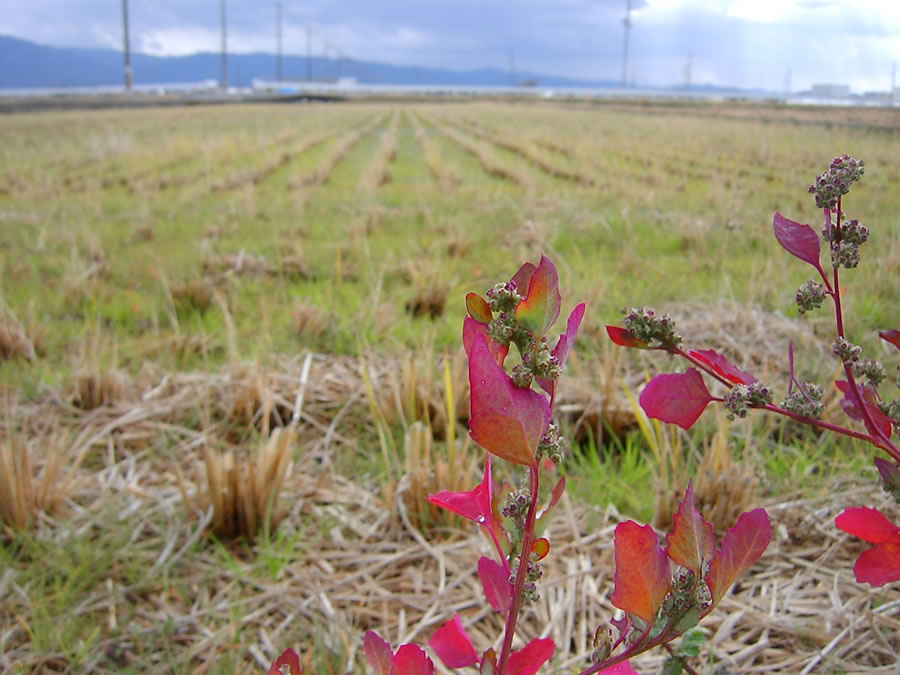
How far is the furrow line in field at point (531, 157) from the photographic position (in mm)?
8172

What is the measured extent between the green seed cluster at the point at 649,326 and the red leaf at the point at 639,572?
109mm

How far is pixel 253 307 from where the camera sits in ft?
10.8

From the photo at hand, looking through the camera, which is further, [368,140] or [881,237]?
[368,140]

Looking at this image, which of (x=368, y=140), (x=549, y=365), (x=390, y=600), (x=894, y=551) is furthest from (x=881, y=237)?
(x=368, y=140)

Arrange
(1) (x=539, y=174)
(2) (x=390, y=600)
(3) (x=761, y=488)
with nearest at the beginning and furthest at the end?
(2) (x=390, y=600)
(3) (x=761, y=488)
(1) (x=539, y=174)

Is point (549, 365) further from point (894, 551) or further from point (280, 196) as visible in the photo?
point (280, 196)

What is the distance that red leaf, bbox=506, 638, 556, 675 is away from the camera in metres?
0.40

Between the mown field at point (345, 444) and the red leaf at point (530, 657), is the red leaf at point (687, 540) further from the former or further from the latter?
the mown field at point (345, 444)

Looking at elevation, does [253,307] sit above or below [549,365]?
→ below

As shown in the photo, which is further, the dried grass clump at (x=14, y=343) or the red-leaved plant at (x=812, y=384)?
the dried grass clump at (x=14, y=343)

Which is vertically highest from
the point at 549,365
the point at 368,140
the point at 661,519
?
the point at 368,140

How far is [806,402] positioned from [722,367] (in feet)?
0.26

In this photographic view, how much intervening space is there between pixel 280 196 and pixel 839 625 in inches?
264

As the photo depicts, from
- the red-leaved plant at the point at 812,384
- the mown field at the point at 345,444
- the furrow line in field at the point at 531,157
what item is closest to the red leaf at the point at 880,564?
the red-leaved plant at the point at 812,384
